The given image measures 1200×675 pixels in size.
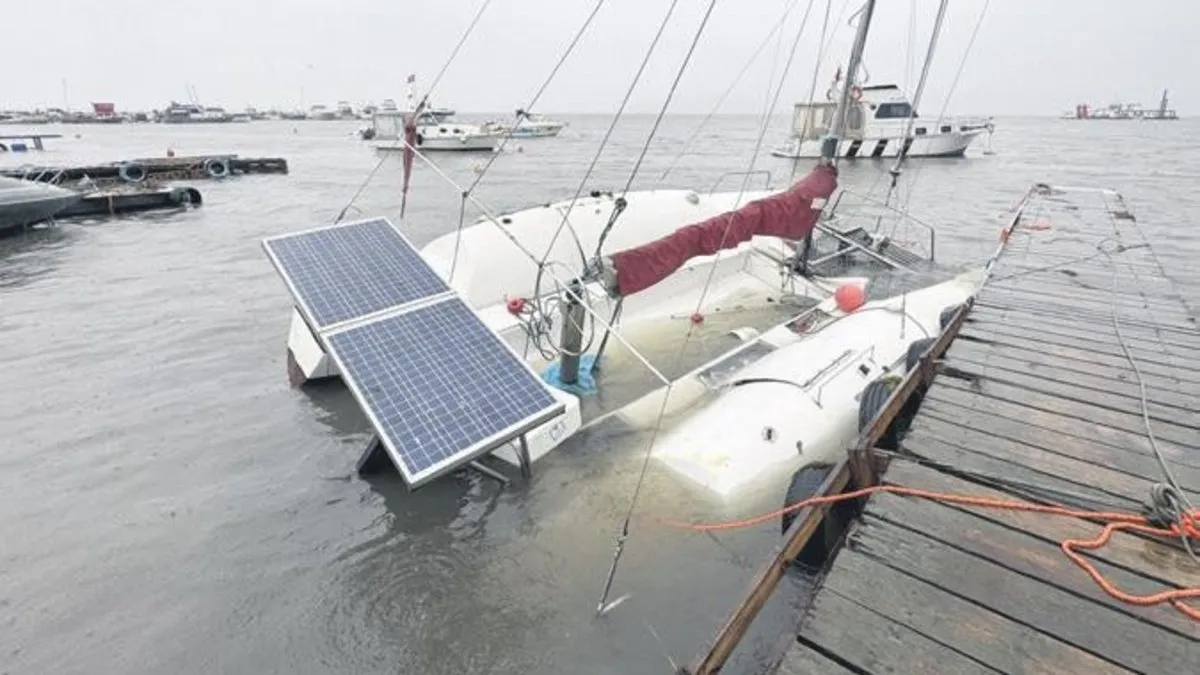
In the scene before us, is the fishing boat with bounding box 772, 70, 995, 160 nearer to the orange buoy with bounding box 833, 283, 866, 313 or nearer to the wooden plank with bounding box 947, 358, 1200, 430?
the orange buoy with bounding box 833, 283, 866, 313

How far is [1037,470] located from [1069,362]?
2.58m

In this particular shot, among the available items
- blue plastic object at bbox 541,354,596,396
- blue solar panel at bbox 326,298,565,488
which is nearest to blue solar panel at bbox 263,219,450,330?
blue solar panel at bbox 326,298,565,488

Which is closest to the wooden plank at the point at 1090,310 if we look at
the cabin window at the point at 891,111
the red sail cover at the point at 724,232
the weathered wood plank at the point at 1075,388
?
the weathered wood plank at the point at 1075,388

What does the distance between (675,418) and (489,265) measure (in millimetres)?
4778

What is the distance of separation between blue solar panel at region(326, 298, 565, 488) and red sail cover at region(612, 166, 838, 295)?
188 cm

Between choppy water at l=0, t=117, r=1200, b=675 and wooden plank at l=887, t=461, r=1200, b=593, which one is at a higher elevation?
wooden plank at l=887, t=461, r=1200, b=593

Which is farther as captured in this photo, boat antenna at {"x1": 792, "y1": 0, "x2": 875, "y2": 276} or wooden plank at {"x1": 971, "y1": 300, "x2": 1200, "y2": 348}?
boat antenna at {"x1": 792, "y1": 0, "x2": 875, "y2": 276}

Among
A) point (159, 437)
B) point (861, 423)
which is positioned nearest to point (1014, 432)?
point (861, 423)

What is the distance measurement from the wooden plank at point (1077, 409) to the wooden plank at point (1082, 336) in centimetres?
163

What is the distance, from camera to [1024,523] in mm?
3848

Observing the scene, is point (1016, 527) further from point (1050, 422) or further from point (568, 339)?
point (568, 339)

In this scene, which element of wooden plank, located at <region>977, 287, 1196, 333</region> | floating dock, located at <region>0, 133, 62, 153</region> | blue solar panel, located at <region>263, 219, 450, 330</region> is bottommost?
wooden plank, located at <region>977, 287, 1196, 333</region>

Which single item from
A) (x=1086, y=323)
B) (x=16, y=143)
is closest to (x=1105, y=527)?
(x=1086, y=323)

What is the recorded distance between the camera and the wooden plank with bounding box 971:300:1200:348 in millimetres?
7109
